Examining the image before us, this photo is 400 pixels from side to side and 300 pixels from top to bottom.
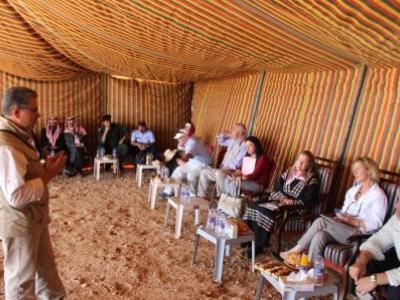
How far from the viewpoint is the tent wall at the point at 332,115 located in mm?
4172

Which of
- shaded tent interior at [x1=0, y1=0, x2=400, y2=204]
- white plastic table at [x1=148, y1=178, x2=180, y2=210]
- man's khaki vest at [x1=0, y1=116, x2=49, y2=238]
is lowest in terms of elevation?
white plastic table at [x1=148, y1=178, x2=180, y2=210]

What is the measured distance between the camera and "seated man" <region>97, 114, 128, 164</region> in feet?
27.0

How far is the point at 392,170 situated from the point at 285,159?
1.79 m

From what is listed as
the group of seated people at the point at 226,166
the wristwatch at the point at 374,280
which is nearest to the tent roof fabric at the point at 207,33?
the group of seated people at the point at 226,166

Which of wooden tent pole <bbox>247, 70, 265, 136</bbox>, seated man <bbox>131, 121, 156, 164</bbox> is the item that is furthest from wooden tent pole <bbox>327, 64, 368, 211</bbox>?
seated man <bbox>131, 121, 156, 164</bbox>

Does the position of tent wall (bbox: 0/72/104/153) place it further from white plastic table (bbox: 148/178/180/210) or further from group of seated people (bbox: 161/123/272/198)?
white plastic table (bbox: 148/178/180/210)

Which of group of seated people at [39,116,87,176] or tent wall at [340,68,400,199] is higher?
tent wall at [340,68,400,199]

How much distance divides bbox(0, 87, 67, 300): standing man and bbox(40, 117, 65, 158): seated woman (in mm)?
5512

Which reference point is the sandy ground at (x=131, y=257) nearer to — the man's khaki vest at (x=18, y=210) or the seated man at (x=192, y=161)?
the seated man at (x=192, y=161)

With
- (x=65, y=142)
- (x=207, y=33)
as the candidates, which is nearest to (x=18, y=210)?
(x=207, y=33)

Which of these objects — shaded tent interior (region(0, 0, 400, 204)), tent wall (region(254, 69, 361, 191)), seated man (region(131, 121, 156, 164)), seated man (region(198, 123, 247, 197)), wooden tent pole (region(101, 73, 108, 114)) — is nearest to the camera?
shaded tent interior (region(0, 0, 400, 204))

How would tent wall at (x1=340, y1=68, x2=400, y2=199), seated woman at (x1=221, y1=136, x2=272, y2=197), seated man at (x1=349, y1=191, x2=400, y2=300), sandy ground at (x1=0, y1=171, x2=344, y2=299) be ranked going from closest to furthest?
seated man at (x1=349, y1=191, x2=400, y2=300) → sandy ground at (x1=0, y1=171, x2=344, y2=299) → tent wall at (x1=340, y1=68, x2=400, y2=199) → seated woman at (x1=221, y1=136, x2=272, y2=197)

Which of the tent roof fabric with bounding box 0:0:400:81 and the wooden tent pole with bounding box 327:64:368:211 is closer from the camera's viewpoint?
the tent roof fabric with bounding box 0:0:400:81

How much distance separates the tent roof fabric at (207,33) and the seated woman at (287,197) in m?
1.34
